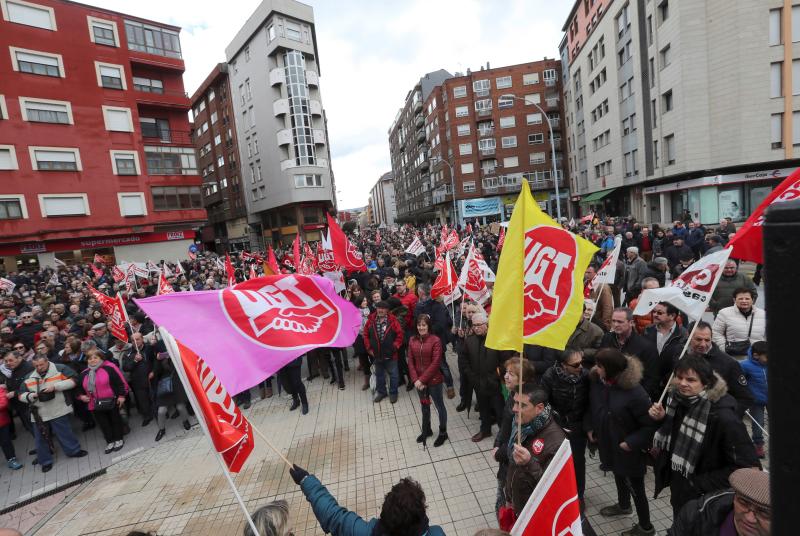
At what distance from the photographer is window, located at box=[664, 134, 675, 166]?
28311mm

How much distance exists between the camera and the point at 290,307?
4613 millimetres

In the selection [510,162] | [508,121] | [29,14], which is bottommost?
[510,162]

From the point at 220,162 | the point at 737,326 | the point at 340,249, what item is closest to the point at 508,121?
the point at 220,162

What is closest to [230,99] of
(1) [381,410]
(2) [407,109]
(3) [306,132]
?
(3) [306,132]

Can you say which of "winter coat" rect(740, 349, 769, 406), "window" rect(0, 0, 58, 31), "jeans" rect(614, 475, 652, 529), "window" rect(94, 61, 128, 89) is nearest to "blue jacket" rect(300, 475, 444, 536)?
"jeans" rect(614, 475, 652, 529)

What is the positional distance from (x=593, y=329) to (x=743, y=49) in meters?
28.3

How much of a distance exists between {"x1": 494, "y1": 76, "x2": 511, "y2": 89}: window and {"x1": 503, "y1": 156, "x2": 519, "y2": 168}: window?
948 cm

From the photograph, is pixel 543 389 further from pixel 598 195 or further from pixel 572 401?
pixel 598 195

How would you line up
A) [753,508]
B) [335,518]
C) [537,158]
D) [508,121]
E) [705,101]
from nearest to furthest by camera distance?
[753,508] → [335,518] → [705,101] → [508,121] → [537,158]

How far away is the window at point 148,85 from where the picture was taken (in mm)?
32531

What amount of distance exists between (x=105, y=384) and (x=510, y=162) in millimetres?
57026

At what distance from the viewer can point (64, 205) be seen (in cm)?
2862

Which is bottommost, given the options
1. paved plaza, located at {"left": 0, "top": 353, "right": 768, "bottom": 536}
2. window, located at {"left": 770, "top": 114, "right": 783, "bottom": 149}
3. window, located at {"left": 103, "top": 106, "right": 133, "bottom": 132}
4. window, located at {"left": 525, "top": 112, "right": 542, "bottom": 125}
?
paved plaza, located at {"left": 0, "top": 353, "right": 768, "bottom": 536}

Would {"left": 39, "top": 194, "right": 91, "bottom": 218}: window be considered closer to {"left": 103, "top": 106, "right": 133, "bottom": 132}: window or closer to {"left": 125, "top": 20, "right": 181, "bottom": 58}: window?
{"left": 103, "top": 106, "right": 133, "bottom": 132}: window
